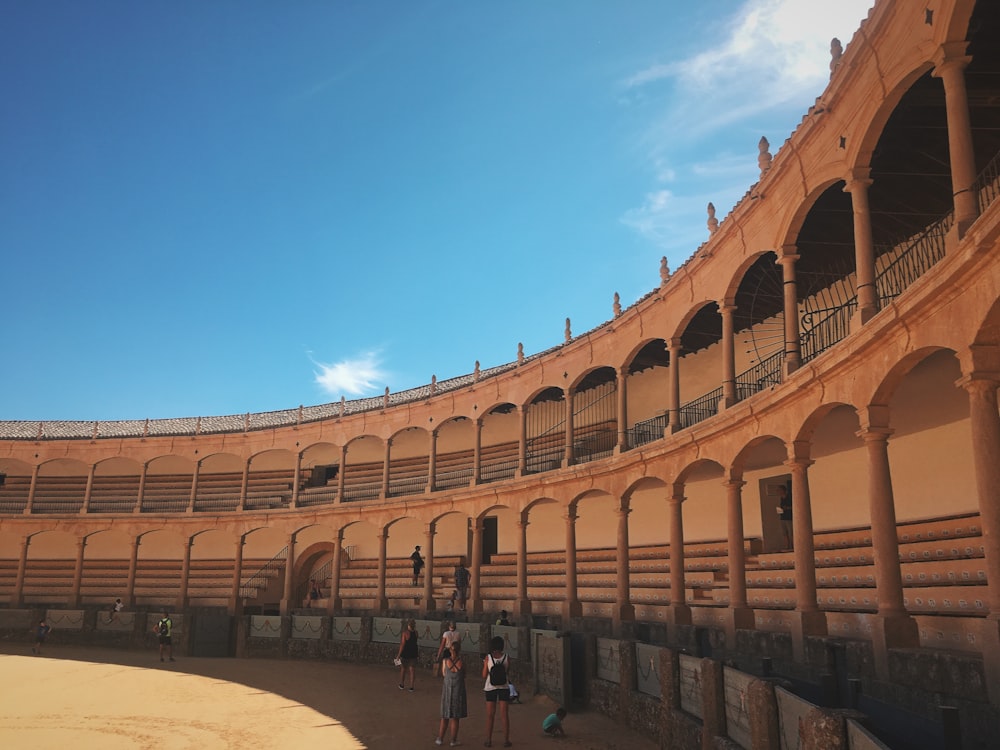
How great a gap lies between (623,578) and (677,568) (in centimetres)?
241

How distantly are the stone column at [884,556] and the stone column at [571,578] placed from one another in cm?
1216

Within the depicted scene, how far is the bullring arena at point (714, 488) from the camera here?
9.85 m

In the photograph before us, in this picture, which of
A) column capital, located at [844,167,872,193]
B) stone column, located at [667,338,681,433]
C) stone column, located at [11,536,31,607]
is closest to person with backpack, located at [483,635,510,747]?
column capital, located at [844,167,872,193]

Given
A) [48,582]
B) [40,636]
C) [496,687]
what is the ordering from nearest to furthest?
1. [496,687]
2. [40,636]
3. [48,582]

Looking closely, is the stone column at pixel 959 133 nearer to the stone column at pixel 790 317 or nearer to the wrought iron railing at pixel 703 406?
the stone column at pixel 790 317

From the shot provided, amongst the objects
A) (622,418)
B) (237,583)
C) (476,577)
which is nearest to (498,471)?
(476,577)

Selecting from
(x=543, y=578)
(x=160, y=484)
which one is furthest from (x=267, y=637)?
(x=160, y=484)

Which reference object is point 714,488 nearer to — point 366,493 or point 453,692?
point 453,692

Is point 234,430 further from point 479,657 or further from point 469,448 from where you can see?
point 479,657

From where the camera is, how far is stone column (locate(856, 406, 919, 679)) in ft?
35.9

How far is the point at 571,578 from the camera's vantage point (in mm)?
Answer: 23922

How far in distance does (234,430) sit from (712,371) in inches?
898

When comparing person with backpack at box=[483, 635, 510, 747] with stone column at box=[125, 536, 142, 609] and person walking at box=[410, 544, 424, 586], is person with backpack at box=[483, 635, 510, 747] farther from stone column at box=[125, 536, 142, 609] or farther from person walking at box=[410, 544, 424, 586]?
stone column at box=[125, 536, 142, 609]

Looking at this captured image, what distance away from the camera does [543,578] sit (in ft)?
91.9
